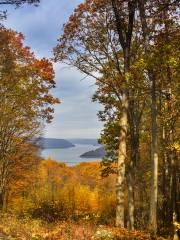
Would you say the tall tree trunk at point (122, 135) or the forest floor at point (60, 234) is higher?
the tall tree trunk at point (122, 135)

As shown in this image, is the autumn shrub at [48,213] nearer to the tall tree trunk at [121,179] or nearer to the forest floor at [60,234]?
the tall tree trunk at [121,179]

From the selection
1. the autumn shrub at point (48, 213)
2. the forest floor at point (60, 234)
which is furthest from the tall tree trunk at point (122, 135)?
the forest floor at point (60, 234)

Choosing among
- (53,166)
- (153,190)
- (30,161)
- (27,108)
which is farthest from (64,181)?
(153,190)

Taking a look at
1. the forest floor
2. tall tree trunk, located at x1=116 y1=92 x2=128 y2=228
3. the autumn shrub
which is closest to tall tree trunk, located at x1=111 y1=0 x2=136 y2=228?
tall tree trunk, located at x1=116 y1=92 x2=128 y2=228

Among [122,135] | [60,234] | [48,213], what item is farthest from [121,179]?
[48,213]

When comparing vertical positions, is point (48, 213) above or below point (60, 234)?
below

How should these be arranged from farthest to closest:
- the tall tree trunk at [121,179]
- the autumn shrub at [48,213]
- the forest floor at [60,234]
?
the autumn shrub at [48,213]
the tall tree trunk at [121,179]
the forest floor at [60,234]

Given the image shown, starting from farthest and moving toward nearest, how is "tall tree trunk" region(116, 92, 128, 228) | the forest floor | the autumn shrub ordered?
the autumn shrub < "tall tree trunk" region(116, 92, 128, 228) < the forest floor

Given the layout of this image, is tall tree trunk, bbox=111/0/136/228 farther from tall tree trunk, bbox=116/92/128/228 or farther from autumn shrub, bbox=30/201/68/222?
autumn shrub, bbox=30/201/68/222

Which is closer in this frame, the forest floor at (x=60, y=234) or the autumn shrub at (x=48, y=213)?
the forest floor at (x=60, y=234)

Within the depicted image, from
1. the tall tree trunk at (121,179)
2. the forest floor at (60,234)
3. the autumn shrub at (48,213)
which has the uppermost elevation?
the tall tree trunk at (121,179)

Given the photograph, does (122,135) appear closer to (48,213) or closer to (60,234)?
(60,234)

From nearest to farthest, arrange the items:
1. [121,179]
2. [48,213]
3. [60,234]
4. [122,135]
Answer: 1. [60,234]
2. [121,179]
3. [122,135]
4. [48,213]

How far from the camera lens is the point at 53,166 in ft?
388
